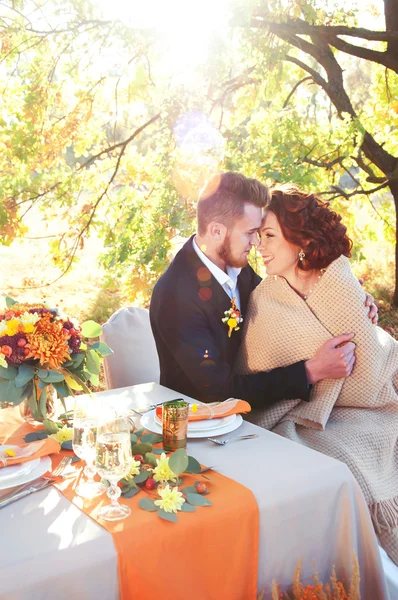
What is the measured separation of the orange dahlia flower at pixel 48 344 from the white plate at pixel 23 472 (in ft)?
0.96

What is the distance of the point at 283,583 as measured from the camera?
169cm

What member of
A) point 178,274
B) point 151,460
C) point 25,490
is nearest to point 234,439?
point 151,460

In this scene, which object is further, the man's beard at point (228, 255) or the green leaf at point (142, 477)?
the man's beard at point (228, 255)

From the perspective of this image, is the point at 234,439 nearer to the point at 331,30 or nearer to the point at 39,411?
the point at 39,411

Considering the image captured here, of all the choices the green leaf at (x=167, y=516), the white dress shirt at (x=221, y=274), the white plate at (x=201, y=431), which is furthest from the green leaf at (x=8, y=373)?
the white dress shirt at (x=221, y=274)

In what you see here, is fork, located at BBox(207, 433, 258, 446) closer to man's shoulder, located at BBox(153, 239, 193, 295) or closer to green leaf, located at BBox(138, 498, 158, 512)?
green leaf, located at BBox(138, 498, 158, 512)

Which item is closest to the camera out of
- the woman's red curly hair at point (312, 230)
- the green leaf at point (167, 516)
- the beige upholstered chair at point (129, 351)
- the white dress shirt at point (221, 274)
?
Result: the green leaf at point (167, 516)

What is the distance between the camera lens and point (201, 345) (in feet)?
8.92

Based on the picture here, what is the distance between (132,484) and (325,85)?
639 centimetres

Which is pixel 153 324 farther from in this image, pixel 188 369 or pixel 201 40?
pixel 201 40

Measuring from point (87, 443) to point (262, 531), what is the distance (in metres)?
0.51

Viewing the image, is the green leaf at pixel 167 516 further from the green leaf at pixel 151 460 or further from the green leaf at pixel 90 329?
the green leaf at pixel 90 329

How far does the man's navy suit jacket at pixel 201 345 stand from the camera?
2.66m

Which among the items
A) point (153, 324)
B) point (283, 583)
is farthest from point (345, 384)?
point (283, 583)
